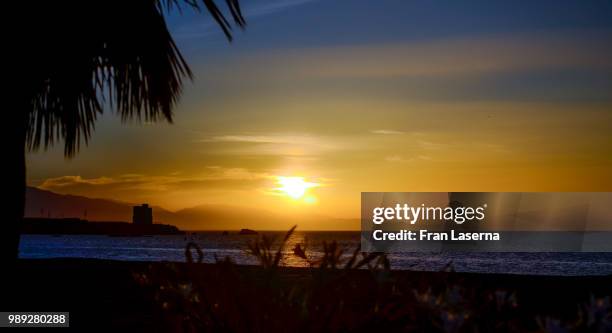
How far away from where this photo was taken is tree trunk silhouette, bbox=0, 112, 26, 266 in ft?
16.8

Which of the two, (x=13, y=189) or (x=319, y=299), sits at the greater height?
(x=13, y=189)

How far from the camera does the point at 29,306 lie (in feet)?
20.7

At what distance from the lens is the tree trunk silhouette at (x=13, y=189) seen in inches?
201

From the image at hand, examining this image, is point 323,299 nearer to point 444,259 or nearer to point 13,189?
point 13,189

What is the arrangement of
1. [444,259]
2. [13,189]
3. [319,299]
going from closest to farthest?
[319,299] < [13,189] < [444,259]

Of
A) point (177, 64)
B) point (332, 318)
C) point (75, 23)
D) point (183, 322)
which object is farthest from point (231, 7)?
point (332, 318)

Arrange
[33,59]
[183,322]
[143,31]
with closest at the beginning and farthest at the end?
1. [183,322]
2. [33,59]
3. [143,31]

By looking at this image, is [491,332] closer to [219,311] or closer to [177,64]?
[219,311]

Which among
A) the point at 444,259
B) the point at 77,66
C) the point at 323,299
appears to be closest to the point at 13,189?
the point at 77,66

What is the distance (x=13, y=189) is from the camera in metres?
5.20

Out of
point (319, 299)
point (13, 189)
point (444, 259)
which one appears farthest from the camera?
point (444, 259)

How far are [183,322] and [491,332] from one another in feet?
2.99

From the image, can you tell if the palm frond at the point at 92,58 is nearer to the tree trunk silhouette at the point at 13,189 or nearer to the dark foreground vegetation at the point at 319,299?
the tree trunk silhouette at the point at 13,189

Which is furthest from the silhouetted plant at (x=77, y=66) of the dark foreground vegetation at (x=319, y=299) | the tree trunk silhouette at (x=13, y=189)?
the dark foreground vegetation at (x=319, y=299)
